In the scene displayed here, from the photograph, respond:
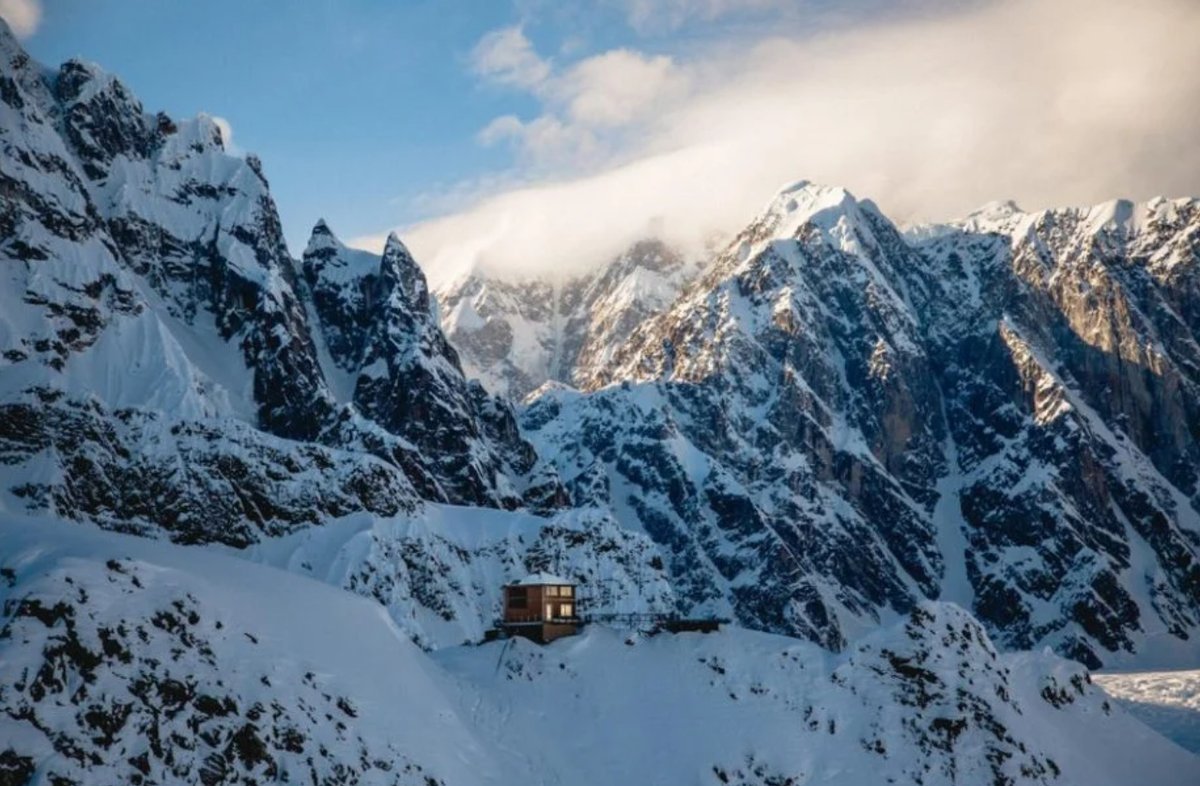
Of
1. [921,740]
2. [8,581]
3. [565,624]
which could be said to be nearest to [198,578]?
[8,581]

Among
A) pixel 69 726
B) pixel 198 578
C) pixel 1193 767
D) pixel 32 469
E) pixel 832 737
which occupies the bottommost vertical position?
pixel 1193 767

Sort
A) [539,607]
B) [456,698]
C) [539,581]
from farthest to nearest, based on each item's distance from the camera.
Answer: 1. [539,581]
2. [539,607]
3. [456,698]

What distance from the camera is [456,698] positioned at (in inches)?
3541

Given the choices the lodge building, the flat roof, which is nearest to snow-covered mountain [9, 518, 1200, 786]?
the lodge building

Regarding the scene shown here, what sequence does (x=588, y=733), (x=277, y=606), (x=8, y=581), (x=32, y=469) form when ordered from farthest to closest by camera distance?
(x=32, y=469) → (x=588, y=733) → (x=277, y=606) → (x=8, y=581)

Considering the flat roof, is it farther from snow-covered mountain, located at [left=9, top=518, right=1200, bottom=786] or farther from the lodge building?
snow-covered mountain, located at [left=9, top=518, right=1200, bottom=786]

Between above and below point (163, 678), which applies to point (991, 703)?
below

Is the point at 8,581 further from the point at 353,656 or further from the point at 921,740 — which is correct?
the point at 921,740

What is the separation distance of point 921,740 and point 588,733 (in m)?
23.8

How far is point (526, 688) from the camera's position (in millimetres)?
95812

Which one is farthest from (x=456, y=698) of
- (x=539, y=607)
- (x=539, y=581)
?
(x=539, y=581)

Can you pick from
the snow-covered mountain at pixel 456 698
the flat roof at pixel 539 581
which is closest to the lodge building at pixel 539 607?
the flat roof at pixel 539 581

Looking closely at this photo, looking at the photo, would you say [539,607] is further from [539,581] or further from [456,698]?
[456,698]

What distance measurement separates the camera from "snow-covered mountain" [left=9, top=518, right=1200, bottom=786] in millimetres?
59469
